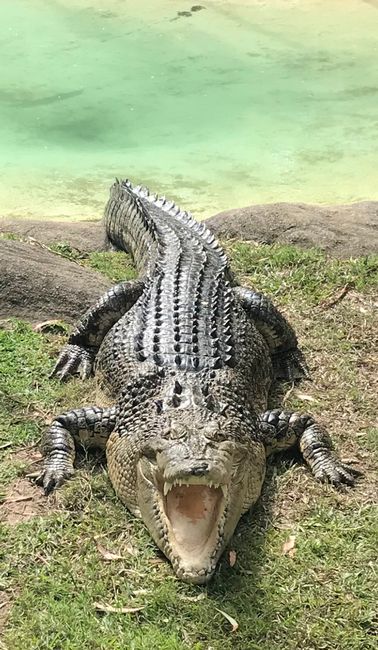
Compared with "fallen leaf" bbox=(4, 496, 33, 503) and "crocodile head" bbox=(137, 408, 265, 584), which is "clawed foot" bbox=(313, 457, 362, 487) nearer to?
"crocodile head" bbox=(137, 408, 265, 584)

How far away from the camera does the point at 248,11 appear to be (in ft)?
53.6

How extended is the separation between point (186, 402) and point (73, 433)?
68 cm

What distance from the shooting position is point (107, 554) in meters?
3.28

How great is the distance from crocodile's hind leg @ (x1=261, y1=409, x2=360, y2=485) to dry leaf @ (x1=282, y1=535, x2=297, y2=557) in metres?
0.47

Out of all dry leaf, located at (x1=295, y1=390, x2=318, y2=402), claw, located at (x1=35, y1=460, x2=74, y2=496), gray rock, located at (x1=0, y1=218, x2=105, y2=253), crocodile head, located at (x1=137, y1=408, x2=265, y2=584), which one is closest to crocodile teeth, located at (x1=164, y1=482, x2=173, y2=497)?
crocodile head, located at (x1=137, y1=408, x2=265, y2=584)

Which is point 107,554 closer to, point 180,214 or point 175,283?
point 175,283

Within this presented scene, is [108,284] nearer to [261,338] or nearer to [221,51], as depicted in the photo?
[261,338]

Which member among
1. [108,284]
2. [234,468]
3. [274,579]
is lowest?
[108,284]

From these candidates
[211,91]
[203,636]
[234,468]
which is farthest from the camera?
[211,91]

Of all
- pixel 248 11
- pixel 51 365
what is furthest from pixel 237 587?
pixel 248 11

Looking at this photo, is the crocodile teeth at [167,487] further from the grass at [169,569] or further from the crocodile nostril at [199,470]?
the grass at [169,569]

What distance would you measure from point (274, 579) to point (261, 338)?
182 centimetres

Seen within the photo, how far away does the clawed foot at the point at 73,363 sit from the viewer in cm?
465

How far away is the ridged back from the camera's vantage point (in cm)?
411
